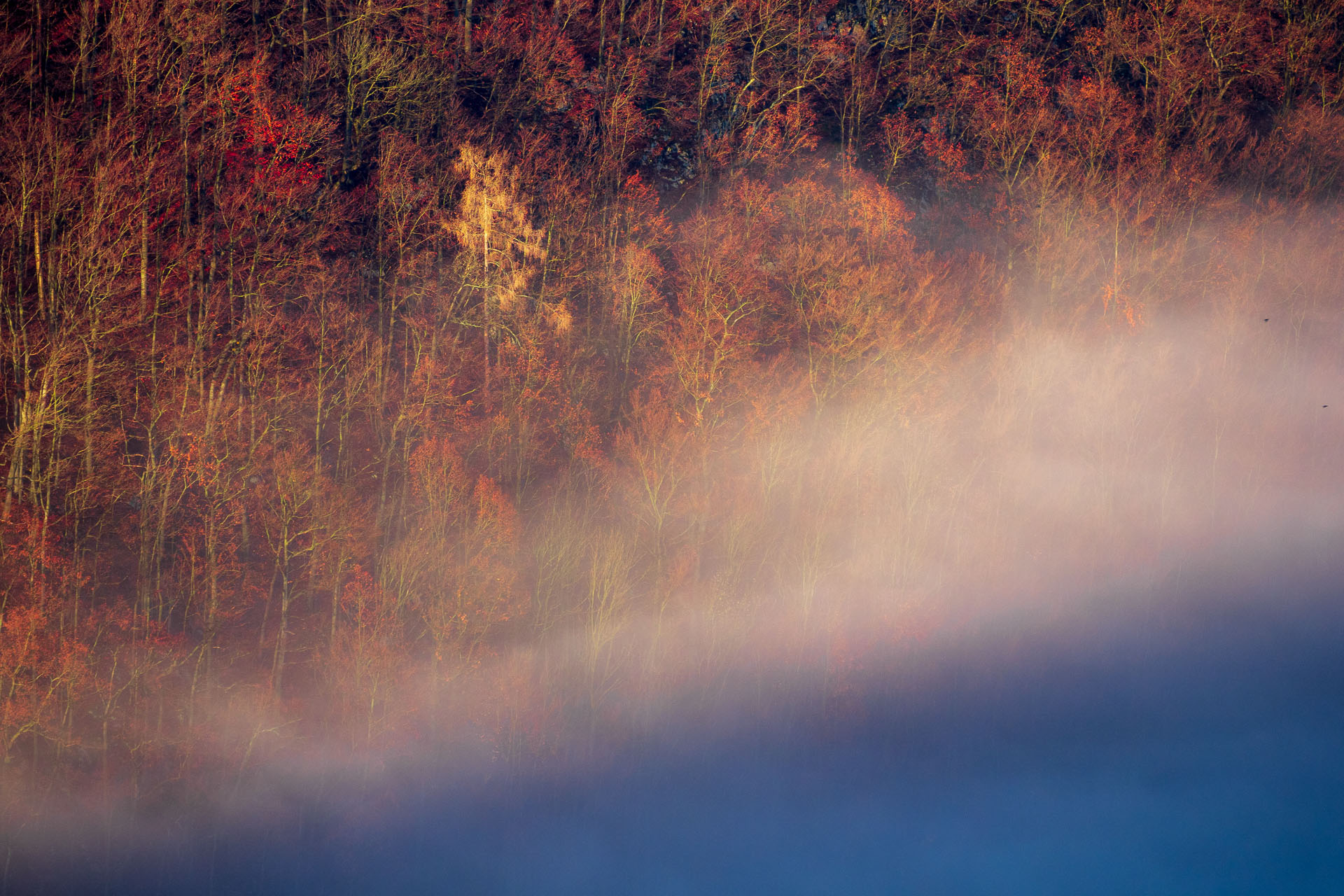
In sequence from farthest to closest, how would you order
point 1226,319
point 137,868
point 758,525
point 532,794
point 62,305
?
1. point 1226,319
2. point 758,525
3. point 532,794
4. point 137,868
5. point 62,305

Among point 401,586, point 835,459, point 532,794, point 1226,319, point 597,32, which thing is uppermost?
point 597,32

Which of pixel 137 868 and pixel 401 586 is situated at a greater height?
pixel 401 586

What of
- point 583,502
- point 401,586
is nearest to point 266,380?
point 401,586

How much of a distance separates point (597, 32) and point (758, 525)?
2290cm

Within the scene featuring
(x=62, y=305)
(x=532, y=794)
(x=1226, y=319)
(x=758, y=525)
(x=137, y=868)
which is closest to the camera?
(x=62, y=305)

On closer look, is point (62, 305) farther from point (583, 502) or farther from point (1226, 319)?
point (1226, 319)

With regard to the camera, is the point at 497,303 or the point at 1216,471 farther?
the point at 1216,471

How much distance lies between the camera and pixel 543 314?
4041cm

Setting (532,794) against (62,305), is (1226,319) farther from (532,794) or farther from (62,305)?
(62,305)

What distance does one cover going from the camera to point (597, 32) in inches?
1780

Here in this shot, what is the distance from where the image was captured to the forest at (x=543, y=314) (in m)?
31.5

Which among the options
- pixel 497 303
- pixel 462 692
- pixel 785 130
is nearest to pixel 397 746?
pixel 462 692

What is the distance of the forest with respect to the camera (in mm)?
31453

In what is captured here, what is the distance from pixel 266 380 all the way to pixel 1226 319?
44048mm
